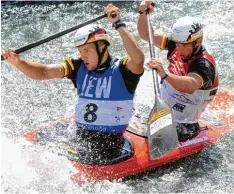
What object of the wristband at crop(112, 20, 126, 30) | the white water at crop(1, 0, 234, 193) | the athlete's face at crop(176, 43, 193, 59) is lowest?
the white water at crop(1, 0, 234, 193)

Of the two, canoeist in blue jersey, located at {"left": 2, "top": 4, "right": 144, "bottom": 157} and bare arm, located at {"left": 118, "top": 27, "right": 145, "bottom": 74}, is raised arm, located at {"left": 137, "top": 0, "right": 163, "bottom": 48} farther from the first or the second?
bare arm, located at {"left": 118, "top": 27, "right": 145, "bottom": 74}

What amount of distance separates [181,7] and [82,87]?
6.35m

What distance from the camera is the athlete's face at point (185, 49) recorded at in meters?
5.00

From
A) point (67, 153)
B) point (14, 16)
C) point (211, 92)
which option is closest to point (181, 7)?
point (14, 16)

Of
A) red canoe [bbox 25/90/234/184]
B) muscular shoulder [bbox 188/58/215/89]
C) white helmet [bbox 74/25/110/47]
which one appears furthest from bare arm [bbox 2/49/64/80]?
muscular shoulder [bbox 188/58/215/89]

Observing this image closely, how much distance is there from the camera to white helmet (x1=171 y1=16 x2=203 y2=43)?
4934 mm

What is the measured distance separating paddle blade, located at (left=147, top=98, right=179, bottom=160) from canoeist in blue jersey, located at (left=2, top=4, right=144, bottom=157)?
259mm

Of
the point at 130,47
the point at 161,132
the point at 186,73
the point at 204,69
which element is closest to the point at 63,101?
the point at 186,73

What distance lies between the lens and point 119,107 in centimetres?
477

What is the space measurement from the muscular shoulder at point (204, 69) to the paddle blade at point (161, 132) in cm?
44

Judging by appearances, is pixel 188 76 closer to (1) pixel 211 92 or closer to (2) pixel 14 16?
(1) pixel 211 92

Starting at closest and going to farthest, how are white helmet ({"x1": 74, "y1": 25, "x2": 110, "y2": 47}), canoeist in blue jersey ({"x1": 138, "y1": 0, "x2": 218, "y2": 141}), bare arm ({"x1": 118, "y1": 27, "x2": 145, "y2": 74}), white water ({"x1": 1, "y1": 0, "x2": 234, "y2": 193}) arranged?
bare arm ({"x1": 118, "y1": 27, "x2": 145, "y2": 74}) < white helmet ({"x1": 74, "y1": 25, "x2": 110, "y2": 47}) < white water ({"x1": 1, "y1": 0, "x2": 234, "y2": 193}) < canoeist in blue jersey ({"x1": 138, "y1": 0, "x2": 218, "y2": 141})

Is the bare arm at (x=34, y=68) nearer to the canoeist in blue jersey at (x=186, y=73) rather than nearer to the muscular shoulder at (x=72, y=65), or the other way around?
the muscular shoulder at (x=72, y=65)

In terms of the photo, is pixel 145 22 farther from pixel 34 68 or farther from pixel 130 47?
pixel 34 68
